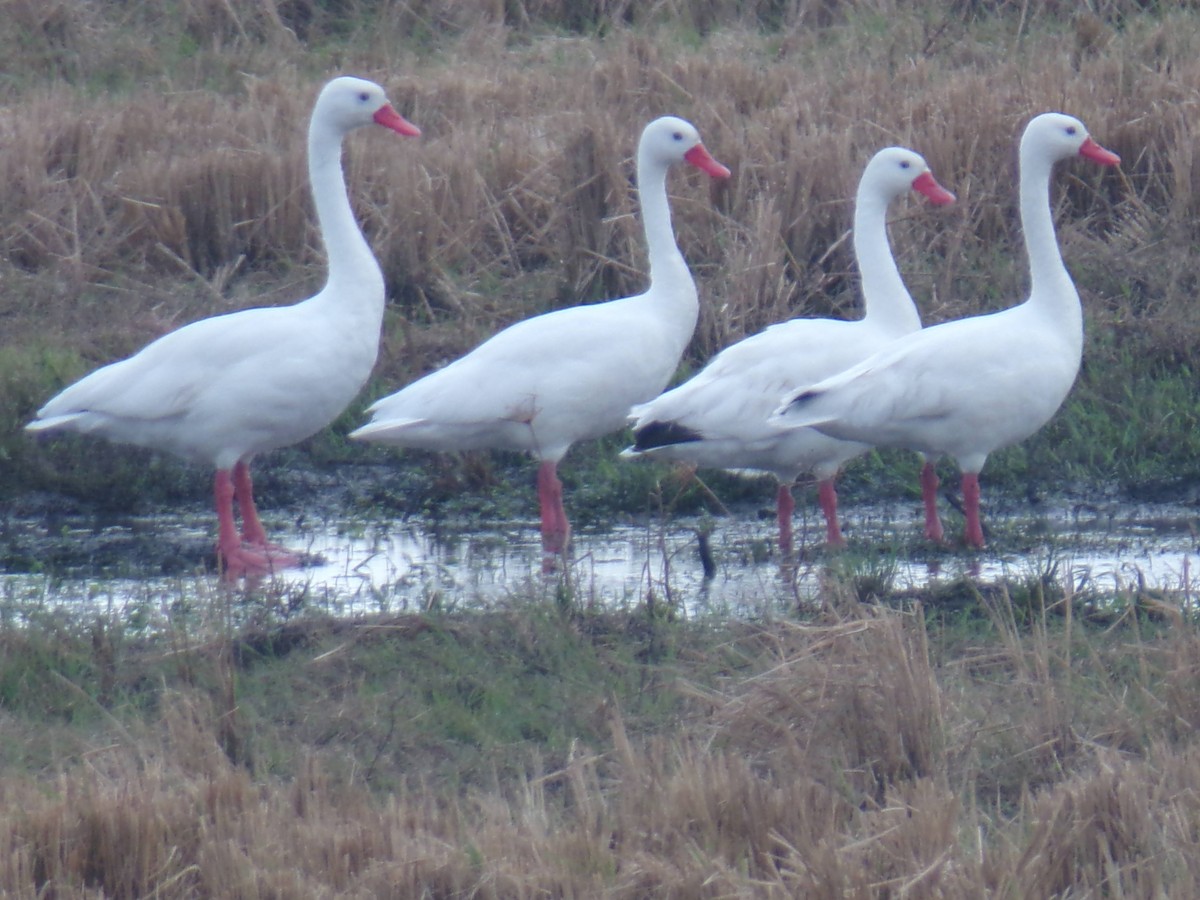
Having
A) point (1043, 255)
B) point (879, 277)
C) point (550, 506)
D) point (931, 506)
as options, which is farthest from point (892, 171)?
point (550, 506)

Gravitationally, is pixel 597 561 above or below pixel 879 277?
below

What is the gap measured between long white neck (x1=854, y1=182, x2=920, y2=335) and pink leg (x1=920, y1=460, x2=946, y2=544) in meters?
0.63

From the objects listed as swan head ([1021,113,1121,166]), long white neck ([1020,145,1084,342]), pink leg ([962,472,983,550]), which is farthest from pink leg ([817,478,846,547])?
swan head ([1021,113,1121,166])

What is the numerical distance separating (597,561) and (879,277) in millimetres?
1662

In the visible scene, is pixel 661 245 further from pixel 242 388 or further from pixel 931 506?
pixel 242 388

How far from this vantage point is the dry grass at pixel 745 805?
3.36 meters

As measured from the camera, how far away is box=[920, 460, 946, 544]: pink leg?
6.48 m

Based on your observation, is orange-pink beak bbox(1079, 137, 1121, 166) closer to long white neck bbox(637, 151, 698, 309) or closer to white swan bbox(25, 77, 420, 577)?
long white neck bbox(637, 151, 698, 309)

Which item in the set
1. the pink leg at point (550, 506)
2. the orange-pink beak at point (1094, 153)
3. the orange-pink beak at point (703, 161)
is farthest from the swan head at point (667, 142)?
the pink leg at point (550, 506)

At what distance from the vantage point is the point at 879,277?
23.4 ft

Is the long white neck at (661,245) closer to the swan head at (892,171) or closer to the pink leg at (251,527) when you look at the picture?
the swan head at (892,171)

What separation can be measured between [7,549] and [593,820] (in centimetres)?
381

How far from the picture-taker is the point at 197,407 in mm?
6391

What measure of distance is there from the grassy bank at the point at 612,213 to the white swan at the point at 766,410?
0.74 metres
